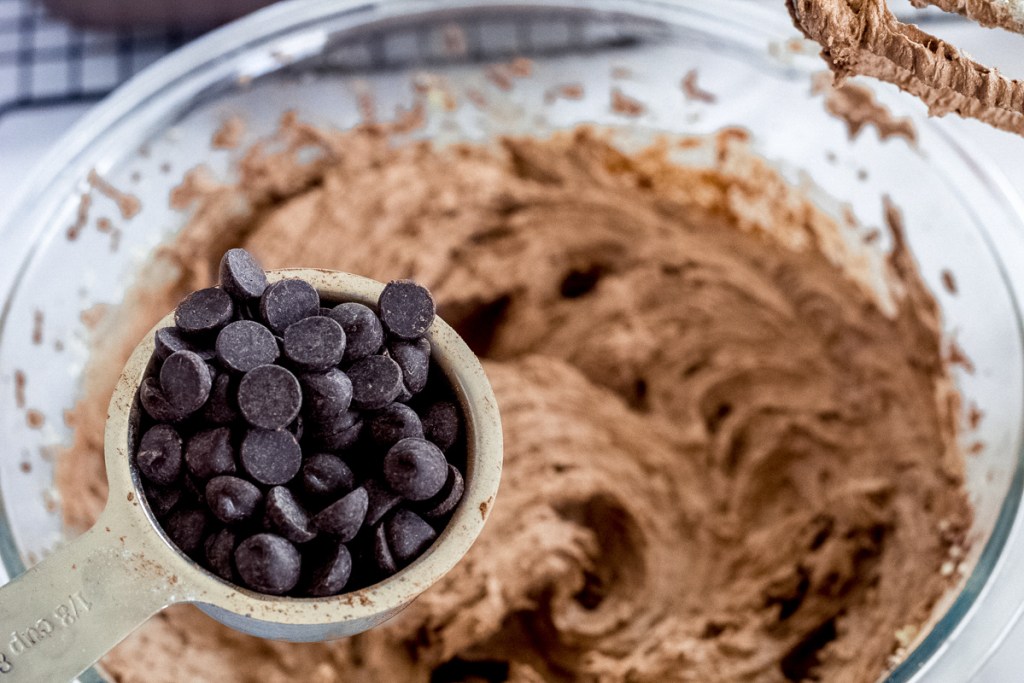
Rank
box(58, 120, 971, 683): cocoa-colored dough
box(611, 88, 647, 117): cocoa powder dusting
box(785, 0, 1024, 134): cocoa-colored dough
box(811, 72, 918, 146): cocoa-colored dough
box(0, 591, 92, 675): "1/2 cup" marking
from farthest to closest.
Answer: box(611, 88, 647, 117): cocoa powder dusting
box(811, 72, 918, 146): cocoa-colored dough
box(58, 120, 971, 683): cocoa-colored dough
box(785, 0, 1024, 134): cocoa-colored dough
box(0, 591, 92, 675): "1/2 cup" marking

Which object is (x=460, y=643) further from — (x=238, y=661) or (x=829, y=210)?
(x=829, y=210)

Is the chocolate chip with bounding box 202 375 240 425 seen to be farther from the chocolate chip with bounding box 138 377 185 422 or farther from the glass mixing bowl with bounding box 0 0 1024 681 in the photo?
the glass mixing bowl with bounding box 0 0 1024 681

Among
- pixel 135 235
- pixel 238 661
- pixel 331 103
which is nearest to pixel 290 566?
pixel 238 661

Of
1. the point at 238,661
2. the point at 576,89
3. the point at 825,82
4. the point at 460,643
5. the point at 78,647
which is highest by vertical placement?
the point at 825,82

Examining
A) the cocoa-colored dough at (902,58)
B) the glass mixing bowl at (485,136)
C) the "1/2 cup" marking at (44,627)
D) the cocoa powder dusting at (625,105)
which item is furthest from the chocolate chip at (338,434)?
the cocoa powder dusting at (625,105)

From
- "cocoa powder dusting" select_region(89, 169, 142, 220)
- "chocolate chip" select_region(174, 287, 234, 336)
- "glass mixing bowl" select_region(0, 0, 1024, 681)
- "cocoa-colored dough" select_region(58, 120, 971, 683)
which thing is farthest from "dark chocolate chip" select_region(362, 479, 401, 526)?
"cocoa powder dusting" select_region(89, 169, 142, 220)
